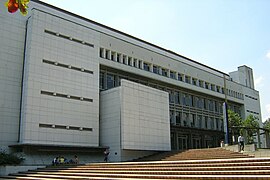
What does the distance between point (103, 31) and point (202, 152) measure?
20.0 m

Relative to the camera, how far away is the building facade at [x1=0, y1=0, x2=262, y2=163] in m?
27.5

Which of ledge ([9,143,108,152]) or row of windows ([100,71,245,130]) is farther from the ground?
row of windows ([100,71,245,130])

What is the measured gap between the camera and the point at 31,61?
2839cm

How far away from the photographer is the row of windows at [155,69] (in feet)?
119

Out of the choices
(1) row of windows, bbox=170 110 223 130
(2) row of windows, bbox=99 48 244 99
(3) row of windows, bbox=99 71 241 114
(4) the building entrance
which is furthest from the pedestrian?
(4) the building entrance

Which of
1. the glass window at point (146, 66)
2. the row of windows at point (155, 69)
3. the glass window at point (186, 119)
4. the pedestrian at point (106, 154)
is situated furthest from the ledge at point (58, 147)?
the glass window at point (186, 119)

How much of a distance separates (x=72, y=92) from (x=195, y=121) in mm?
23755

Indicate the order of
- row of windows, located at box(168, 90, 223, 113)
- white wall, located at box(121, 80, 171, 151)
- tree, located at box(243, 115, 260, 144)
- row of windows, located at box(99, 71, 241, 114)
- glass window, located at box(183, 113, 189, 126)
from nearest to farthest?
white wall, located at box(121, 80, 171, 151) → row of windows, located at box(99, 71, 241, 114) → row of windows, located at box(168, 90, 223, 113) → tree, located at box(243, 115, 260, 144) → glass window, located at box(183, 113, 189, 126)

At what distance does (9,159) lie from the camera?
2431cm

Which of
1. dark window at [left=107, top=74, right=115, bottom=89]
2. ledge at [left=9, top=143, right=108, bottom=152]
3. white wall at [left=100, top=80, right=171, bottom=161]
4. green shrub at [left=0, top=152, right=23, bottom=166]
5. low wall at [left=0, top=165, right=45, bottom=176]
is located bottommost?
low wall at [left=0, top=165, right=45, bottom=176]

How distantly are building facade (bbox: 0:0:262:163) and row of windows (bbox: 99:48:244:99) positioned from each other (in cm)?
13

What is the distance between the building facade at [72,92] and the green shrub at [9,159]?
1.30m

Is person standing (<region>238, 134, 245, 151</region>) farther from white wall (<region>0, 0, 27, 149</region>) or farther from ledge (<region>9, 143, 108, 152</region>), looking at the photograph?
white wall (<region>0, 0, 27, 149</region>)

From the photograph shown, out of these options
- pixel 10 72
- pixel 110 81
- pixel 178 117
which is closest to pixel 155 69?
pixel 110 81
